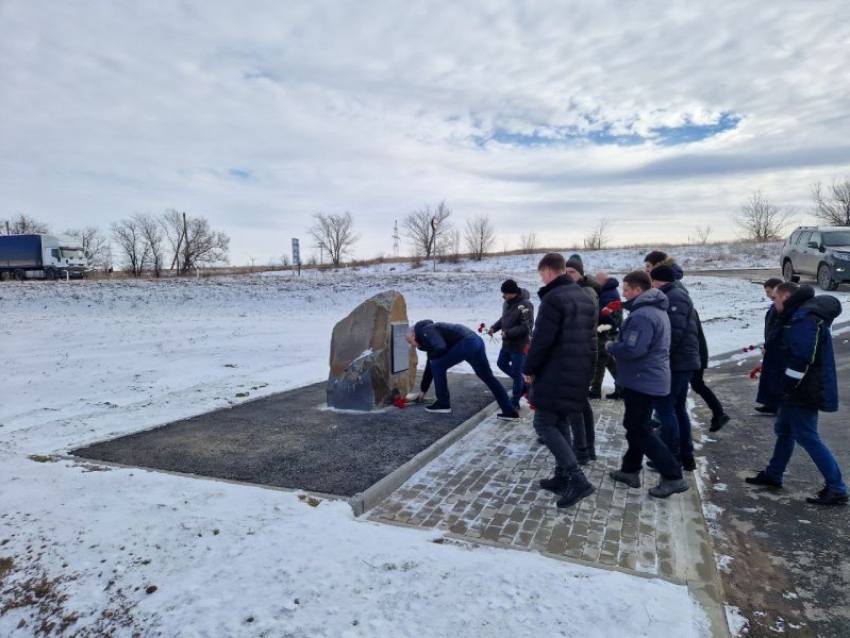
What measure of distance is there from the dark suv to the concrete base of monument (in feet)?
42.8

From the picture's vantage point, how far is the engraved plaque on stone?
7.32 meters

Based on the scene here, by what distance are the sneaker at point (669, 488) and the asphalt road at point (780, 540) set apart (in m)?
0.30

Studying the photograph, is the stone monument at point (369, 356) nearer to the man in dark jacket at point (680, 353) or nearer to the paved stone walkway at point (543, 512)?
the paved stone walkway at point (543, 512)

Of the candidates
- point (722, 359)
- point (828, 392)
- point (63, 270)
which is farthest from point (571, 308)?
point (63, 270)

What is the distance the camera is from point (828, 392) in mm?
4215

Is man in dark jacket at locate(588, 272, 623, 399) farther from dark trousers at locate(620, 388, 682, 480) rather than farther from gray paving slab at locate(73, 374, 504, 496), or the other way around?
dark trousers at locate(620, 388, 682, 480)

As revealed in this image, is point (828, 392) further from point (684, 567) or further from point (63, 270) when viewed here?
point (63, 270)

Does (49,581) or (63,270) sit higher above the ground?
(63,270)

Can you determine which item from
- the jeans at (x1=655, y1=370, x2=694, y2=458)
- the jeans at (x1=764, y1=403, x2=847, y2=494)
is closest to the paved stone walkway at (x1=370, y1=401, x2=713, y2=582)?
the jeans at (x1=655, y1=370, x2=694, y2=458)

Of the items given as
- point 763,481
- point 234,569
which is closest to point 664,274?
point 763,481

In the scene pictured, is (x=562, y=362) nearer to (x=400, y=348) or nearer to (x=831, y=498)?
(x=831, y=498)

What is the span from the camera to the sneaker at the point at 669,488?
433 centimetres

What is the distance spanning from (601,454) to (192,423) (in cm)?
481

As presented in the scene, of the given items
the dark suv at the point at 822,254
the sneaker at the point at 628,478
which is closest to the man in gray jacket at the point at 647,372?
the sneaker at the point at 628,478
